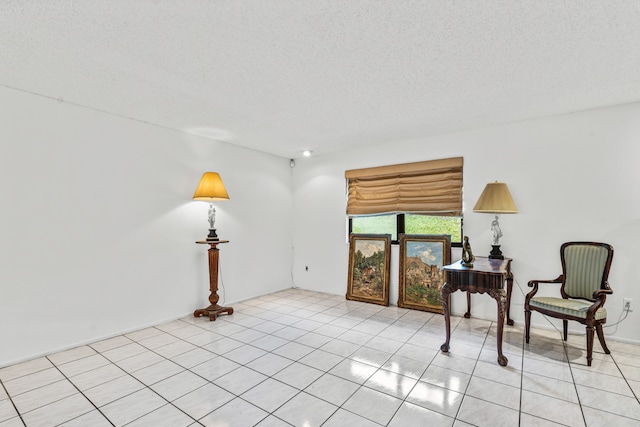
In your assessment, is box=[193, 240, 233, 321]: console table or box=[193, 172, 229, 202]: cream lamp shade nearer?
box=[193, 172, 229, 202]: cream lamp shade

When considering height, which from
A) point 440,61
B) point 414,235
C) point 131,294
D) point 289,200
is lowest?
point 131,294

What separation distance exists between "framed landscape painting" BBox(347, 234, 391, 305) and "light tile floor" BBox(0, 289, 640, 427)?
1.02 meters

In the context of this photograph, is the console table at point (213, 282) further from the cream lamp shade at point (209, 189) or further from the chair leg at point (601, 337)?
the chair leg at point (601, 337)

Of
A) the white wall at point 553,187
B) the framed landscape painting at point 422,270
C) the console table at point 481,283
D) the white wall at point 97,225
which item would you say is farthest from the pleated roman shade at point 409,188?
the white wall at point 97,225

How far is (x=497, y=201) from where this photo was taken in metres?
3.35

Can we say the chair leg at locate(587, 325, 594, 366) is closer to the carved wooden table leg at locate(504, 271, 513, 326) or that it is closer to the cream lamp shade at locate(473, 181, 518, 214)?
the carved wooden table leg at locate(504, 271, 513, 326)

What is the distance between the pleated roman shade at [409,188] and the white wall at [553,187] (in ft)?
0.42

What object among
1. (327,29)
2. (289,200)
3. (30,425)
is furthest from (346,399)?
(289,200)

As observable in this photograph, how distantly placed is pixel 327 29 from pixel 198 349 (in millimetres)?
2979

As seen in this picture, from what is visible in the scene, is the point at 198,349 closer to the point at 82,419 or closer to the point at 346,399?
the point at 82,419

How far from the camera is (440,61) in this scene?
225 cm

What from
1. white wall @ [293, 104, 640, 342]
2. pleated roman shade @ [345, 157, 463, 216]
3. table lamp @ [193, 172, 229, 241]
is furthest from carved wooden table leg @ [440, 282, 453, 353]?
table lamp @ [193, 172, 229, 241]

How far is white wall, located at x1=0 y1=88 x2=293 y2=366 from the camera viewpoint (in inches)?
107

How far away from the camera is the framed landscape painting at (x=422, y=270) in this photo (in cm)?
404
